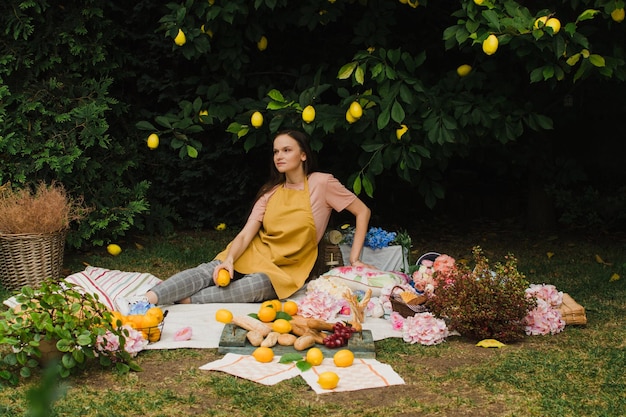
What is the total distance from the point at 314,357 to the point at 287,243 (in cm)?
160

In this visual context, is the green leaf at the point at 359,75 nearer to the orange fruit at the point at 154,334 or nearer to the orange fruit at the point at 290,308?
the orange fruit at the point at 290,308

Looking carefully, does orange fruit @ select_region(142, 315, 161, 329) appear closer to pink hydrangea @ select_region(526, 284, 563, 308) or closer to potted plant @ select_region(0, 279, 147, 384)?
potted plant @ select_region(0, 279, 147, 384)

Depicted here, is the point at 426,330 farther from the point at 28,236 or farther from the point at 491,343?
the point at 28,236

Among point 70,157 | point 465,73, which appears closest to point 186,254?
point 70,157

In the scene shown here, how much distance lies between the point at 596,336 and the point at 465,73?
2.26 meters

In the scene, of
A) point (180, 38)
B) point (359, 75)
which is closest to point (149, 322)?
point (359, 75)

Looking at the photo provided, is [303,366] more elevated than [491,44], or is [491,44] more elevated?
[491,44]

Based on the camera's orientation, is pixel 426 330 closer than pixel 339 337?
No

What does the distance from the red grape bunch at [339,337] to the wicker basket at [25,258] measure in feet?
7.59

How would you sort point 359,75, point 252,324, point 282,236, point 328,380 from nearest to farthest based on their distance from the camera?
point 328,380 < point 252,324 < point 359,75 < point 282,236

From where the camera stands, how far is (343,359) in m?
3.05

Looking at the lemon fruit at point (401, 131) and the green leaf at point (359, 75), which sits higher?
the green leaf at point (359, 75)

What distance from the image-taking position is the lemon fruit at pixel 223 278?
13.9 ft

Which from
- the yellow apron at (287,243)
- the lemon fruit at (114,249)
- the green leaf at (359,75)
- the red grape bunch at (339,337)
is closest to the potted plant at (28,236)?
the lemon fruit at (114,249)
